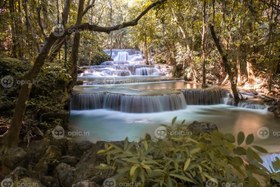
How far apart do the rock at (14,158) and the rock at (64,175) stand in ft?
2.95

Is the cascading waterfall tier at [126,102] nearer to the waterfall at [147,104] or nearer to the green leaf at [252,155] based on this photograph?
the waterfall at [147,104]

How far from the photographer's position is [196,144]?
145 centimetres

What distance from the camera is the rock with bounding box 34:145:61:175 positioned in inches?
143

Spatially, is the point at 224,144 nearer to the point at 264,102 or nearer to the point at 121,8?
the point at 264,102

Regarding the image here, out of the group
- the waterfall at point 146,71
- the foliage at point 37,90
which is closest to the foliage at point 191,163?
the foliage at point 37,90

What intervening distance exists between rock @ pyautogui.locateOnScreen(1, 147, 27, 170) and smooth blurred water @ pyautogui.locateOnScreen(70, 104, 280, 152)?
3.71m

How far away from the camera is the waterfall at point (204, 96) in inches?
495

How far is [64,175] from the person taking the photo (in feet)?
10.7

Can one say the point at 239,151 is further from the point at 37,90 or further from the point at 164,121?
the point at 164,121

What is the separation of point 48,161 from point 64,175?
2.65 ft

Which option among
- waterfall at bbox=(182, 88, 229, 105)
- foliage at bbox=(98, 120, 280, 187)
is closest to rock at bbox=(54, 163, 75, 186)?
foliage at bbox=(98, 120, 280, 187)

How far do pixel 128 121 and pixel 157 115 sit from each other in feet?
4.32

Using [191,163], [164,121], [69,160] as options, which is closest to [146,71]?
[164,121]

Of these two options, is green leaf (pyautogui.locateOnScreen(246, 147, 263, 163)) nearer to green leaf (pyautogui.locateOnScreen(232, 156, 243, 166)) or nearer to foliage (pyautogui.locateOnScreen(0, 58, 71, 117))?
green leaf (pyautogui.locateOnScreen(232, 156, 243, 166))
